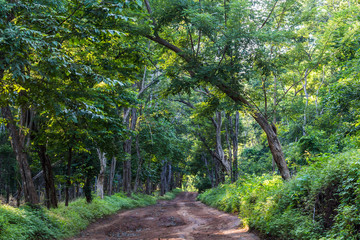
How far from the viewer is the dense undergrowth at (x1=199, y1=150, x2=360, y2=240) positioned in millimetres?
5027

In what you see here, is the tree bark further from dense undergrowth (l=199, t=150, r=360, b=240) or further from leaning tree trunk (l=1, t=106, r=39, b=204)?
leaning tree trunk (l=1, t=106, r=39, b=204)

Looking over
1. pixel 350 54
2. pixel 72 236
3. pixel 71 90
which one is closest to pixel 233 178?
pixel 350 54

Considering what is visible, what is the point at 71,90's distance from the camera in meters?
7.49

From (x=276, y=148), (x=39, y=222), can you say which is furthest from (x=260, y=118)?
(x=39, y=222)

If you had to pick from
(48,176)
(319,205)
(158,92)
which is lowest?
(319,205)

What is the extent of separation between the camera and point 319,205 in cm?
618

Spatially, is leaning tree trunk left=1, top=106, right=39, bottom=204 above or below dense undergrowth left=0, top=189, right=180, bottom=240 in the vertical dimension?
above

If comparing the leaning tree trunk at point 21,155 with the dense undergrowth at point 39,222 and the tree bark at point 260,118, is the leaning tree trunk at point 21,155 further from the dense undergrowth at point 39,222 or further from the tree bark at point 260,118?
the tree bark at point 260,118

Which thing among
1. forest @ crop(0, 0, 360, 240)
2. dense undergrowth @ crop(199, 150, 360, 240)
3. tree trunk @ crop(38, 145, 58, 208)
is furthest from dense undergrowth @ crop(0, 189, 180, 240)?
dense undergrowth @ crop(199, 150, 360, 240)

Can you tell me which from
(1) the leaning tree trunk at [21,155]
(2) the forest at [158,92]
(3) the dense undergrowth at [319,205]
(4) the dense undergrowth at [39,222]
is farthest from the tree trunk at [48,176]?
(3) the dense undergrowth at [319,205]

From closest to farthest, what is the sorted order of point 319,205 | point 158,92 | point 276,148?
1. point 319,205
2. point 276,148
3. point 158,92

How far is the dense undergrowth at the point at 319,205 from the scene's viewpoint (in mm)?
5027

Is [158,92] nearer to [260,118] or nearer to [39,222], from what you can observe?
[260,118]

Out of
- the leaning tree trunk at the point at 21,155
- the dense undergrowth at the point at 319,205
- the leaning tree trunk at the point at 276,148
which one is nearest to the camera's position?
the dense undergrowth at the point at 319,205
